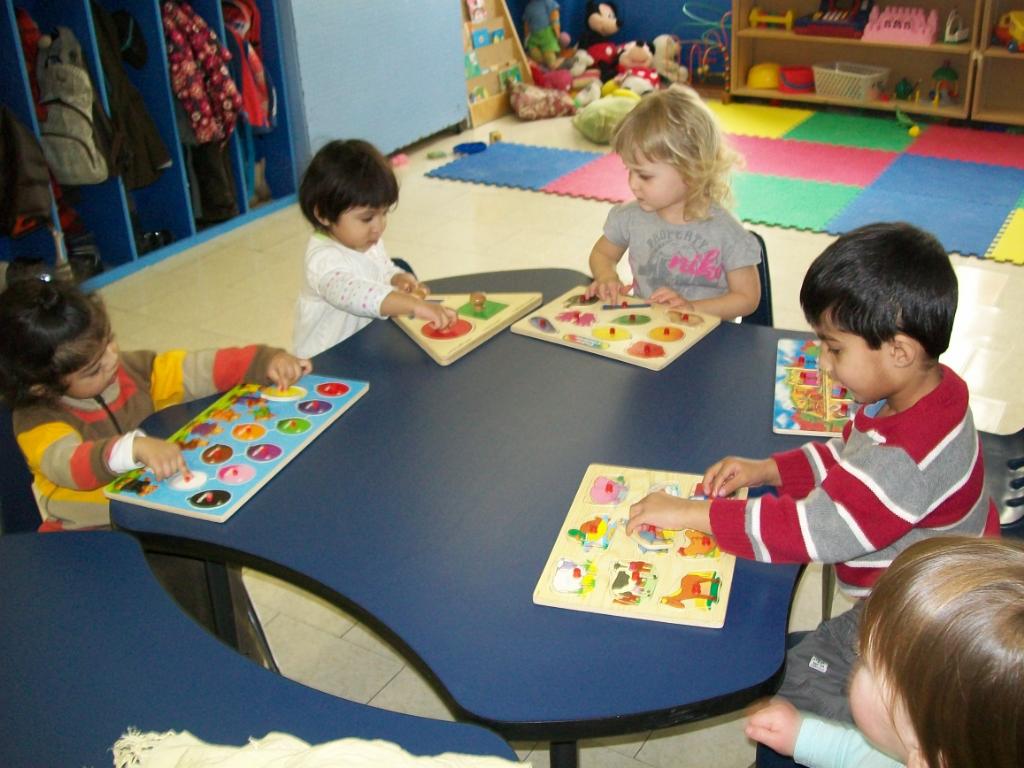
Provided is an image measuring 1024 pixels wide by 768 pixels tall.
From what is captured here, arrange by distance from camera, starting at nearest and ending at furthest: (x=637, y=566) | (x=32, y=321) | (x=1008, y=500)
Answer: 1. (x=637, y=566)
2. (x=32, y=321)
3. (x=1008, y=500)

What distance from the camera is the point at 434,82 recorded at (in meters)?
5.11

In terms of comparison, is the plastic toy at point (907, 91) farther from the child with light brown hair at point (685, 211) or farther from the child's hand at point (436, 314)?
the child's hand at point (436, 314)

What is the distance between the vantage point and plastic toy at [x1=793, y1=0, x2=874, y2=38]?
533cm

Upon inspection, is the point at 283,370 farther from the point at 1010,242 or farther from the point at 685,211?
the point at 1010,242

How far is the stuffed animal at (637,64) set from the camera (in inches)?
229

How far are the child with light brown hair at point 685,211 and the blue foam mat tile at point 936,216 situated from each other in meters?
2.02

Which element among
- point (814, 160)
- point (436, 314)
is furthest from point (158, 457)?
point (814, 160)

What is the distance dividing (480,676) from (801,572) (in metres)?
0.42

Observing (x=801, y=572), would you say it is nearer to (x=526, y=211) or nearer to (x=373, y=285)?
(x=373, y=285)

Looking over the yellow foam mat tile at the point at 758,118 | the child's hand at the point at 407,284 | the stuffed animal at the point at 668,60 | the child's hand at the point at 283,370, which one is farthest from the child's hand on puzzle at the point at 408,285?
the stuffed animal at the point at 668,60

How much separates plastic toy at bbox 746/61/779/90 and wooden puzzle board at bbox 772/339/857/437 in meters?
4.44

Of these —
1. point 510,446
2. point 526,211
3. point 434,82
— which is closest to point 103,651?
point 510,446

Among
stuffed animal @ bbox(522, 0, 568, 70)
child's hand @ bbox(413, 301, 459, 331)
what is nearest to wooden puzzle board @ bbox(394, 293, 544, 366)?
child's hand @ bbox(413, 301, 459, 331)

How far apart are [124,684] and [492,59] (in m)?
5.14
